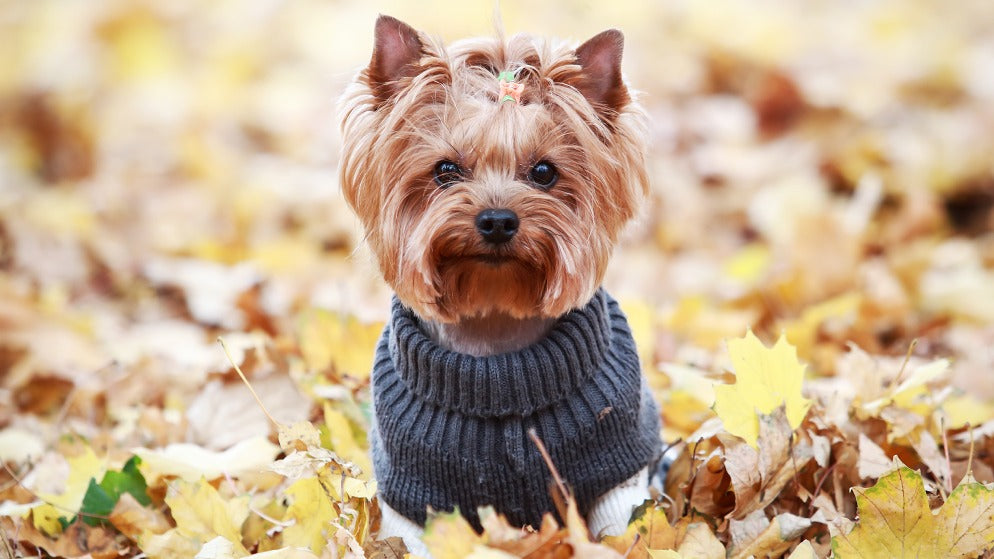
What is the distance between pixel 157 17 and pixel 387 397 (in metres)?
6.31

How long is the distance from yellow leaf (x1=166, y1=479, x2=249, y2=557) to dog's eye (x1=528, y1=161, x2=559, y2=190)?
1.01 meters

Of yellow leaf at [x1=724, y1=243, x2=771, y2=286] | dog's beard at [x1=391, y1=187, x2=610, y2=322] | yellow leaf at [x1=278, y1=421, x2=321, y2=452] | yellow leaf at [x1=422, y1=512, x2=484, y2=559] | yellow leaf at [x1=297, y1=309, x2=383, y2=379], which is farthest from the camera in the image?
yellow leaf at [x1=724, y1=243, x2=771, y2=286]

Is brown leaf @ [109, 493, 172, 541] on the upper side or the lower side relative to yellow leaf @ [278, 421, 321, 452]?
lower

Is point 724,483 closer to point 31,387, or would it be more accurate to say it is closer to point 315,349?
point 315,349

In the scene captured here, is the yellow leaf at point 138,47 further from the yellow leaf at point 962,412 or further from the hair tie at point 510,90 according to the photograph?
the yellow leaf at point 962,412

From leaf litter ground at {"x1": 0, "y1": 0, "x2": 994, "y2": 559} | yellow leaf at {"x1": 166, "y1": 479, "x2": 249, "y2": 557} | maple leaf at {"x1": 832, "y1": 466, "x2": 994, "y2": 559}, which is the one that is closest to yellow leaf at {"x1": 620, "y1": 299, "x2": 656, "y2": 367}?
leaf litter ground at {"x1": 0, "y1": 0, "x2": 994, "y2": 559}

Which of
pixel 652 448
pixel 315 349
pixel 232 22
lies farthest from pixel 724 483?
pixel 232 22

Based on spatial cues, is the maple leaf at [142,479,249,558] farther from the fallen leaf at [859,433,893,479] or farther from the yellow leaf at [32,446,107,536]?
the fallen leaf at [859,433,893,479]

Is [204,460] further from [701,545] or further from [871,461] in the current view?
[871,461]

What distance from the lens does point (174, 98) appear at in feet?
22.9

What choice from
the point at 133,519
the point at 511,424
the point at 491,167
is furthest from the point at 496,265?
the point at 133,519

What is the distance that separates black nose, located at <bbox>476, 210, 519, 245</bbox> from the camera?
2.04 m

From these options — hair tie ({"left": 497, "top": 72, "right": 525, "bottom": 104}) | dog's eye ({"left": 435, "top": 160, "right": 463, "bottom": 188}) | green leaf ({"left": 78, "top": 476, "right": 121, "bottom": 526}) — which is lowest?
green leaf ({"left": 78, "top": 476, "right": 121, "bottom": 526})

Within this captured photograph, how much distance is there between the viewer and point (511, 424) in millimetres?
2131
